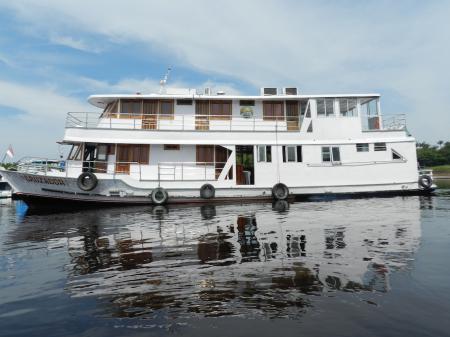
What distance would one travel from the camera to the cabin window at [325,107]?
19344mm

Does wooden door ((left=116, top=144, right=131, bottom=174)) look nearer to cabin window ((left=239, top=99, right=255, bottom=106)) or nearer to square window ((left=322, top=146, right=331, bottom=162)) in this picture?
cabin window ((left=239, top=99, right=255, bottom=106))

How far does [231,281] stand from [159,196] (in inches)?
495

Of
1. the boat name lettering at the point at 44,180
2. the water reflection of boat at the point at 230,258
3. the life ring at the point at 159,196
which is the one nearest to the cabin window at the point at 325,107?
the water reflection of boat at the point at 230,258

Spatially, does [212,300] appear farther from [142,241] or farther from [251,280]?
[142,241]

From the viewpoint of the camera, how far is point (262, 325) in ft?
12.3

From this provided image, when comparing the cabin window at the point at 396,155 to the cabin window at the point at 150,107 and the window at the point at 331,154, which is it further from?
the cabin window at the point at 150,107

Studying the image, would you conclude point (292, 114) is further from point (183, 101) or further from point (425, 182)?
point (425, 182)

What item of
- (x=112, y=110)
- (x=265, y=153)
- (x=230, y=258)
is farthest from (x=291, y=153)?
(x=230, y=258)

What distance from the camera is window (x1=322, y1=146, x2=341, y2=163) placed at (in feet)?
61.4

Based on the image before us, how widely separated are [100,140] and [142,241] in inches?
408

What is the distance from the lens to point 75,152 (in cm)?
1847

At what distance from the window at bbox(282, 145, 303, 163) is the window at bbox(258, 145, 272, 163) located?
767 mm

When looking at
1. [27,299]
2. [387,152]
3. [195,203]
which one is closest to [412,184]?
[387,152]

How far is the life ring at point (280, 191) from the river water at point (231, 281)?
7648 millimetres
